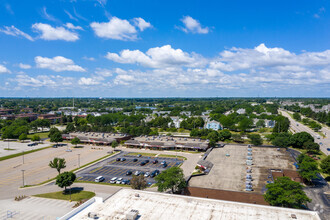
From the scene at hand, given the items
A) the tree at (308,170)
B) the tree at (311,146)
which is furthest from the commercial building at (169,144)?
the tree at (308,170)

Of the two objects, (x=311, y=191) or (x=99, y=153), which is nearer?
(x=311, y=191)

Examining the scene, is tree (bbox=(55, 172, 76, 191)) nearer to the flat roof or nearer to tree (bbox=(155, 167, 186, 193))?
the flat roof

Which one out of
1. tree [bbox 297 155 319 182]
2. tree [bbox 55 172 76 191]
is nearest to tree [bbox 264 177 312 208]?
tree [bbox 297 155 319 182]

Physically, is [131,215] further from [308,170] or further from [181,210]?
[308,170]

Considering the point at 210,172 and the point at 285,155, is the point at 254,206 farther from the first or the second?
the point at 285,155

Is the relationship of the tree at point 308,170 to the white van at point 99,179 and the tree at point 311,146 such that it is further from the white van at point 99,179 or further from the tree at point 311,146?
the white van at point 99,179

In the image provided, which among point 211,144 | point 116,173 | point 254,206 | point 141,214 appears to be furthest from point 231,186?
point 211,144
